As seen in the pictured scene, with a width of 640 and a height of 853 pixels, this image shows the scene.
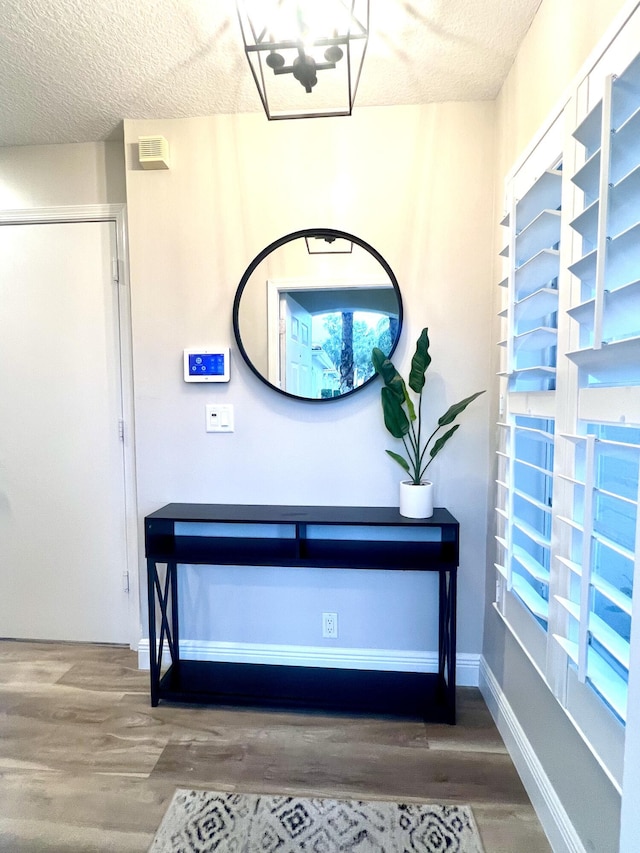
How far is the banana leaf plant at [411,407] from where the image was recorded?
166cm

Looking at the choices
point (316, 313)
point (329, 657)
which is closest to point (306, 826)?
point (329, 657)

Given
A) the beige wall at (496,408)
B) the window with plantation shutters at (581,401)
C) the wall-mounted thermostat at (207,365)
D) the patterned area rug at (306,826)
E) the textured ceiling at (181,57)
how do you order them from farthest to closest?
the wall-mounted thermostat at (207,365)
the textured ceiling at (181,57)
the patterned area rug at (306,826)
the beige wall at (496,408)
the window with plantation shutters at (581,401)

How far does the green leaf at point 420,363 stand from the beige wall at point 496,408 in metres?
0.34

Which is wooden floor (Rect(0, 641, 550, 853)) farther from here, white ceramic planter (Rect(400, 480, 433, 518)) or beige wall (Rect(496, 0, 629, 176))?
beige wall (Rect(496, 0, 629, 176))

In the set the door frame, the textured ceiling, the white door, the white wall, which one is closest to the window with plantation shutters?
the white wall

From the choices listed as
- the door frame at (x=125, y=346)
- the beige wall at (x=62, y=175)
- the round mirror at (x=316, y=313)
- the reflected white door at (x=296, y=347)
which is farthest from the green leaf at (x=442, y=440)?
the beige wall at (x=62, y=175)

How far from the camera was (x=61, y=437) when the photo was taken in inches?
86.5

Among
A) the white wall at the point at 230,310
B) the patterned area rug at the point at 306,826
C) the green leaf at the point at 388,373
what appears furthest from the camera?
the white wall at the point at 230,310

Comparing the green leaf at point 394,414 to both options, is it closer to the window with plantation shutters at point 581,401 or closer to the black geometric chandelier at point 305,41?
the window with plantation shutters at point 581,401

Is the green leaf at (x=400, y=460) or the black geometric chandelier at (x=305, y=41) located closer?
the black geometric chandelier at (x=305, y=41)

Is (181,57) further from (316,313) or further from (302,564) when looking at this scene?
(302,564)

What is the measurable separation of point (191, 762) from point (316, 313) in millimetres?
1780

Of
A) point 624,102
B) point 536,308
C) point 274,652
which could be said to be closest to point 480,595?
point 274,652

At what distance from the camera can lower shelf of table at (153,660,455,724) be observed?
1713 mm
